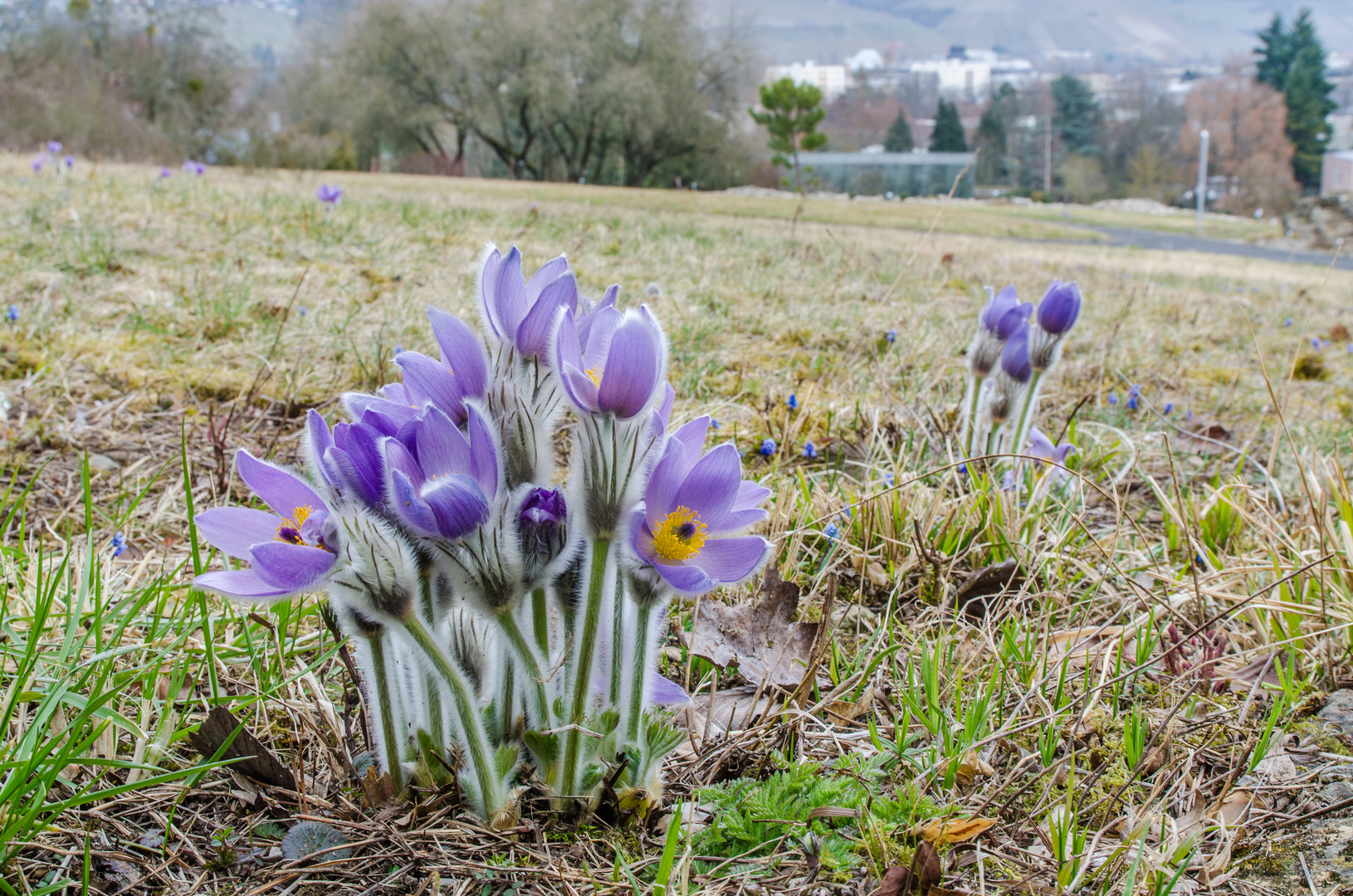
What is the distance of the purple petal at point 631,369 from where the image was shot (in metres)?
0.96

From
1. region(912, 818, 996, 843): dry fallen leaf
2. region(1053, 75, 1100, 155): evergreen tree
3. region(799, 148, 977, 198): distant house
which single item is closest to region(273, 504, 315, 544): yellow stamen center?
region(912, 818, 996, 843): dry fallen leaf

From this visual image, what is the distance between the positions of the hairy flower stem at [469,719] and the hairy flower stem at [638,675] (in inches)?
6.9

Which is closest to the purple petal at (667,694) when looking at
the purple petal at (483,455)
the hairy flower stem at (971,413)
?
the purple petal at (483,455)

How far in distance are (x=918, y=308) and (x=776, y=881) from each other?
4201 mm

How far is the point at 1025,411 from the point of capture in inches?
94.8

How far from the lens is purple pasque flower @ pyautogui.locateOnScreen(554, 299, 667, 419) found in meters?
0.96

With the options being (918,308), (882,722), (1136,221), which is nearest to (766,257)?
(918,308)

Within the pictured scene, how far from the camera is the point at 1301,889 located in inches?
43.4

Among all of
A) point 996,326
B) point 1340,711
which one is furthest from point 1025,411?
point 1340,711

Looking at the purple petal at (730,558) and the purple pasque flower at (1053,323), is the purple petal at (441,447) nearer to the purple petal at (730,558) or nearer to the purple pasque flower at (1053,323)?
the purple petal at (730,558)

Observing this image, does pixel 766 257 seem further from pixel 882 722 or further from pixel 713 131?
pixel 713 131

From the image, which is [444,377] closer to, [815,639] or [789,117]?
[815,639]

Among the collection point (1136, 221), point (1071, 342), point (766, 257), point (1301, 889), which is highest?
point (1136, 221)

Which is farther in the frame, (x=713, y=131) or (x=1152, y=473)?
(x=713, y=131)
